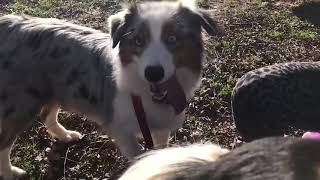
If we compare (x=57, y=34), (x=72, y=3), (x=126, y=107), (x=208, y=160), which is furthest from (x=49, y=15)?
(x=208, y=160)

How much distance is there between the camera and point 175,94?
371cm

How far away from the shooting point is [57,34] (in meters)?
4.07

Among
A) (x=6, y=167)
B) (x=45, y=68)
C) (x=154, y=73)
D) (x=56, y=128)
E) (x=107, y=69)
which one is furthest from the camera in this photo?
(x=56, y=128)

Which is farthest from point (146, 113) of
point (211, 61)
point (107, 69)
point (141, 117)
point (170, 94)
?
point (211, 61)

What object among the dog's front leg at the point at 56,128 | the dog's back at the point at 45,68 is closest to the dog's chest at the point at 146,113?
the dog's back at the point at 45,68

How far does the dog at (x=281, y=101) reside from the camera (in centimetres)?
406

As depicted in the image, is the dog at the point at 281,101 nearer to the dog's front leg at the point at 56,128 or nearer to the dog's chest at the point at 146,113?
the dog's chest at the point at 146,113

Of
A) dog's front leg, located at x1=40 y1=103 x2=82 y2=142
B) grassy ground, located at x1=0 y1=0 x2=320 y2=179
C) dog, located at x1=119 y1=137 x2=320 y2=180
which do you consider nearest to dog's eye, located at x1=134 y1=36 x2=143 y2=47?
grassy ground, located at x1=0 y1=0 x2=320 y2=179

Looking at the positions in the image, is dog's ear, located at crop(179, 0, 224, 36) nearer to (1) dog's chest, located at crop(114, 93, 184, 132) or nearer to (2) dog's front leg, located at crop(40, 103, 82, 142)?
(1) dog's chest, located at crop(114, 93, 184, 132)

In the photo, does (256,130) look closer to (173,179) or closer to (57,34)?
(57,34)

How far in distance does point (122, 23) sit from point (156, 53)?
0.52m

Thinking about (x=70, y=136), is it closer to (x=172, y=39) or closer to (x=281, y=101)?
(x=172, y=39)

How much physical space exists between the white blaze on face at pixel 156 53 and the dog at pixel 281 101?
1.04m

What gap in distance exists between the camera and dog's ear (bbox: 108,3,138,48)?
11.7 feet
